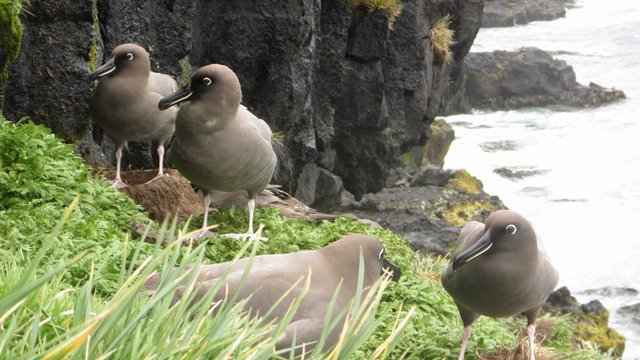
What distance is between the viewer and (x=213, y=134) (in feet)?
22.0

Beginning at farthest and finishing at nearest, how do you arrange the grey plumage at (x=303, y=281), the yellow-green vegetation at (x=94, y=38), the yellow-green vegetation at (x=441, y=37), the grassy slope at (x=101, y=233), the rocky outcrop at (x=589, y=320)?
the yellow-green vegetation at (x=441, y=37) < the rocky outcrop at (x=589, y=320) < the yellow-green vegetation at (x=94, y=38) < the grassy slope at (x=101, y=233) < the grey plumage at (x=303, y=281)

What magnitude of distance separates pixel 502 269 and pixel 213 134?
7.91 feet

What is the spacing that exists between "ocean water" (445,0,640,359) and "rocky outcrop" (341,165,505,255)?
300cm

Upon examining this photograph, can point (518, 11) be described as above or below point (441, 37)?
below

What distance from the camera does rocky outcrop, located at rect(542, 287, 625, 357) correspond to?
1166cm

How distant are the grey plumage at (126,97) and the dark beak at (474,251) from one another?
12.0 ft

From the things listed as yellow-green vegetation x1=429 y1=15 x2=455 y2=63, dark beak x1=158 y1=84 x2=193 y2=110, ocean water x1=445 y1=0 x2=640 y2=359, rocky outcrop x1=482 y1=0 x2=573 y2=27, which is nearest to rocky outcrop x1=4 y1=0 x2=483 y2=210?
yellow-green vegetation x1=429 y1=15 x2=455 y2=63

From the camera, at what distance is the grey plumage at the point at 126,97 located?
26.0 ft

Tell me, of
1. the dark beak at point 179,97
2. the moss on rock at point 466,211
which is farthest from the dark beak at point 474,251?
the moss on rock at point 466,211

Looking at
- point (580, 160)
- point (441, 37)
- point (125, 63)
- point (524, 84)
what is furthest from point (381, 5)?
point (524, 84)

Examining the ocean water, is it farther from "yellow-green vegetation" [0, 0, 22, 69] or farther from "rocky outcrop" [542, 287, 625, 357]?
"yellow-green vegetation" [0, 0, 22, 69]

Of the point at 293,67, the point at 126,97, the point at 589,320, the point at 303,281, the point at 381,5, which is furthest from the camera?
the point at 381,5

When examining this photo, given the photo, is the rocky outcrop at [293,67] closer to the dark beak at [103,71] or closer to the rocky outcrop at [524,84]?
the dark beak at [103,71]

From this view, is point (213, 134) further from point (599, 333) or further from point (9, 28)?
point (599, 333)
